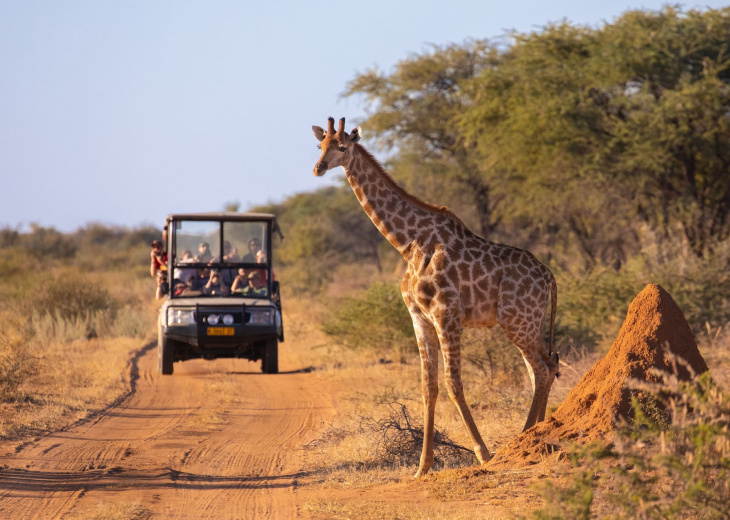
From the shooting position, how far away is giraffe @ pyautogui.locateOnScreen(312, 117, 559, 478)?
7.05 meters

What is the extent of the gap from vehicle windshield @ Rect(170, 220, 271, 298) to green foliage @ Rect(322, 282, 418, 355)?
2218 mm

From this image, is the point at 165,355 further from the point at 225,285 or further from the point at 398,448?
Answer: the point at 398,448

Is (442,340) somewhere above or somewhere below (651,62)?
below

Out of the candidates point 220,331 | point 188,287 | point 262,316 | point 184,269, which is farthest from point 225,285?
point 220,331

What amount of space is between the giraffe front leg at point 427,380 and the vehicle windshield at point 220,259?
6.19 m

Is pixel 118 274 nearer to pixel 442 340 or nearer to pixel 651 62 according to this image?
pixel 651 62

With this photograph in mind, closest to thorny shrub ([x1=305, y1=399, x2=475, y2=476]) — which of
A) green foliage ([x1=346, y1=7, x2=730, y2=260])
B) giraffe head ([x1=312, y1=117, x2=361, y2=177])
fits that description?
giraffe head ([x1=312, y1=117, x2=361, y2=177])

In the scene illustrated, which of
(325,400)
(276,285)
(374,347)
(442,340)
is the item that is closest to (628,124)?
(374,347)

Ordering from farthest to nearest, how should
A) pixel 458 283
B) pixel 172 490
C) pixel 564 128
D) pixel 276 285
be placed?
pixel 564 128
pixel 276 285
pixel 458 283
pixel 172 490

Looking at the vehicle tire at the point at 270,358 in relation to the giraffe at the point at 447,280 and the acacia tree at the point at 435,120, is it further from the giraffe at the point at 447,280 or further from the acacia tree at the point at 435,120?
the acacia tree at the point at 435,120

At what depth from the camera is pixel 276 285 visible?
43.2ft

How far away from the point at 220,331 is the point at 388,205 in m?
5.55

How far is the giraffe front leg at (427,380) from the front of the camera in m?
6.87

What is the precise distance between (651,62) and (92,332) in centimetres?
1329
